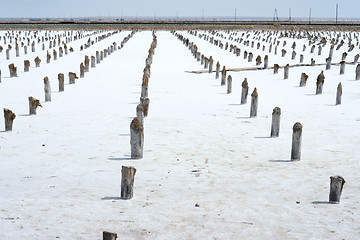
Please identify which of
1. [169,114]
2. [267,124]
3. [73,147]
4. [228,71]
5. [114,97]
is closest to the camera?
[73,147]

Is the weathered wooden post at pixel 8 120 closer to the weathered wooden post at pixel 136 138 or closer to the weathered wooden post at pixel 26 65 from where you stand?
the weathered wooden post at pixel 136 138

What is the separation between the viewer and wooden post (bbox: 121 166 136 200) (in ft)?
25.7

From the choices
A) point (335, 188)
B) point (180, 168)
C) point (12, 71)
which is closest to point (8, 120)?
point (180, 168)

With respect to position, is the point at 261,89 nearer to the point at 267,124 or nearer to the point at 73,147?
the point at 267,124

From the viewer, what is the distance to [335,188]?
784 centimetres

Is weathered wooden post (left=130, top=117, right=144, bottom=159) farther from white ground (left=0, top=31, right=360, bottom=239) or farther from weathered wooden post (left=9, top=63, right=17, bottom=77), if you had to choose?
weathered wooden post (left=9, top=63, right=17, bottom=77)

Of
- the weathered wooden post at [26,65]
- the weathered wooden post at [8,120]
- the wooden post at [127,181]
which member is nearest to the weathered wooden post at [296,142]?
the wooden post at [127,181]

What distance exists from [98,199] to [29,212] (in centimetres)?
116

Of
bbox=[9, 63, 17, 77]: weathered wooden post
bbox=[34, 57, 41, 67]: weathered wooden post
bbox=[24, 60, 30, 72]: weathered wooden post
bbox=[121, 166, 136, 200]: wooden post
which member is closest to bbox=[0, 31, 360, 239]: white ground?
bbox=[121, 166, 136, 200]: wooden post

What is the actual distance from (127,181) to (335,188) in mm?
3380

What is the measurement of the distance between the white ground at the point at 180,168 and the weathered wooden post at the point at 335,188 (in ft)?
0.52

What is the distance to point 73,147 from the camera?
11.4 meters

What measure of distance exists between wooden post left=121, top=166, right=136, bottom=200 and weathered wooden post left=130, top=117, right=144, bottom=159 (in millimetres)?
2392

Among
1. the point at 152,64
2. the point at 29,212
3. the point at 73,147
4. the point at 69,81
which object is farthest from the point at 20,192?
the point at 152,64
